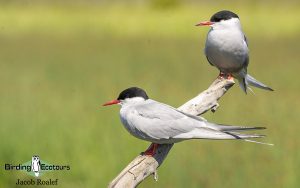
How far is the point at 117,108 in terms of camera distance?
27.1 ft

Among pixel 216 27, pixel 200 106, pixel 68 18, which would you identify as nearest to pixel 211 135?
pixel 200 106

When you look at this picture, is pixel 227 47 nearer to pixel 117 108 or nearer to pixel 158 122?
pixel 158 122

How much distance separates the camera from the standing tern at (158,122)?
4031 millimetres

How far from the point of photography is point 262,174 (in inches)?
252

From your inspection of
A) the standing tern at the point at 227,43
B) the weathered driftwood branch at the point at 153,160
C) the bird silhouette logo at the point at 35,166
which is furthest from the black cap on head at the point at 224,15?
the bird silhouette logo at the point at 35,166

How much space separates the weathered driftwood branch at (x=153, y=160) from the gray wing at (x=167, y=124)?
16cm

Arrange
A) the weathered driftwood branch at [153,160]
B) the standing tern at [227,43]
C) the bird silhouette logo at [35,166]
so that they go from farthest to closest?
the bird silhouette logo at [35,166] < the standing tern at [227,43] < the weathered driftwood branch at [153,160]

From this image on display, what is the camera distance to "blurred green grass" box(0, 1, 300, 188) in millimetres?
6453

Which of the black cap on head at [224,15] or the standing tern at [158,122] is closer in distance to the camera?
the standing tern at [158,122]

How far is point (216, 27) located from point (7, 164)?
218cm

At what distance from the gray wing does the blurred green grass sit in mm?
2097

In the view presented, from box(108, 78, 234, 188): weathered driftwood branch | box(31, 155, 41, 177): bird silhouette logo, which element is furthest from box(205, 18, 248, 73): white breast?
box(31, 155, 41, 177): bird silhouette logo

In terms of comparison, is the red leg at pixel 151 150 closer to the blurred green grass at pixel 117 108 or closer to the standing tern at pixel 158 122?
the standing tern at pixel 158 122

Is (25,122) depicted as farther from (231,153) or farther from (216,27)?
(216,27)
